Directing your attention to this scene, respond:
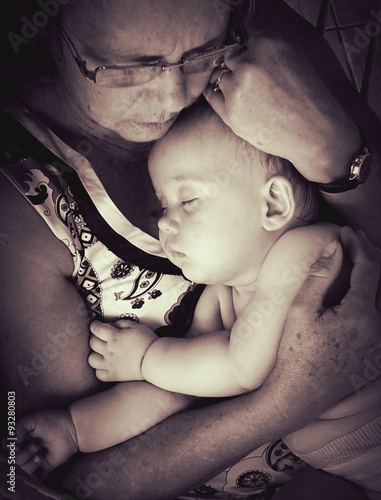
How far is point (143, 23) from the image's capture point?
1.59ft

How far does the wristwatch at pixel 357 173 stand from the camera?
658 mm

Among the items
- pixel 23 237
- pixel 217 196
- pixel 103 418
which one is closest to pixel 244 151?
pixel 217 196

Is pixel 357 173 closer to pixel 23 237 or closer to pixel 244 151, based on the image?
pixel 244 151

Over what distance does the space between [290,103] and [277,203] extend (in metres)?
0.14

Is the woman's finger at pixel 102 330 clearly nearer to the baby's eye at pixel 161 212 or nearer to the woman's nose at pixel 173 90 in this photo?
the baby's eye at pixel 161 212

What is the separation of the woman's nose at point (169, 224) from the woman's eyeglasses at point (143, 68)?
7.2 inches

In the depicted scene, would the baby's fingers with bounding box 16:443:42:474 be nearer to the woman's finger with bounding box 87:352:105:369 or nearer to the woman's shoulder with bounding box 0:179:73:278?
the woman's finger with bounding box 87:352:105:369

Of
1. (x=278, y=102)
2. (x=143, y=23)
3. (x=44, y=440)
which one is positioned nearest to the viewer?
(x=143, y=23)

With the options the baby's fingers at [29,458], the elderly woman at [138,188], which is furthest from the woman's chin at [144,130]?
the baby's fingers at [29,458]

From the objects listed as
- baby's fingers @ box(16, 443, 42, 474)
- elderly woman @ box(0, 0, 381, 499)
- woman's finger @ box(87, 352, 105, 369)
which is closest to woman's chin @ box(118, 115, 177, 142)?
elderly woman @ box(0, 0, 381, 499)

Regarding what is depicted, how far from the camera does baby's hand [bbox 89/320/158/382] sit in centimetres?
74

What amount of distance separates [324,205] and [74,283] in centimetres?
37

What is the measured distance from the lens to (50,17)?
0.55 m

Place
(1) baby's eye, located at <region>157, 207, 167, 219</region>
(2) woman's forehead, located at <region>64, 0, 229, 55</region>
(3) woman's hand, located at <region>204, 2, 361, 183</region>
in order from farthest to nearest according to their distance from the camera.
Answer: (1) baby's eye, located at <region>157, 207, 167, 219</region> < (3) woman's hand, located at <region>204, 2, 361, 183</region> < (2) woman's forehead, located at <region>64, 0, 229, 55</region>
